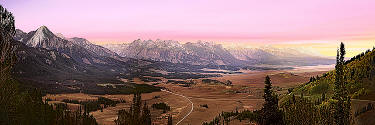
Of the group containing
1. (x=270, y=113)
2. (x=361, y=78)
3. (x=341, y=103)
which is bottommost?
(x=270, y=113)

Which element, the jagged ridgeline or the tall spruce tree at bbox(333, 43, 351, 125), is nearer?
the tall spruce tree at bbox(333, 43, 351, 125)

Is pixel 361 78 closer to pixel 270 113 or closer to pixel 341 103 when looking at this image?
pixel 341 103

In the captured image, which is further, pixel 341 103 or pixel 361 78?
pixel 361 78

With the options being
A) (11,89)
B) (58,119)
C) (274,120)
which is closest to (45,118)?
(58,119)

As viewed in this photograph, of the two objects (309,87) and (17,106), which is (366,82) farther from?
(17,106)

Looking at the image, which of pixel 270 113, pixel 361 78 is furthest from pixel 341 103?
pixel 361 78

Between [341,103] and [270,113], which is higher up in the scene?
[341,103]

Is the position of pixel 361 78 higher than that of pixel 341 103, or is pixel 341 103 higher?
pixel 361 78

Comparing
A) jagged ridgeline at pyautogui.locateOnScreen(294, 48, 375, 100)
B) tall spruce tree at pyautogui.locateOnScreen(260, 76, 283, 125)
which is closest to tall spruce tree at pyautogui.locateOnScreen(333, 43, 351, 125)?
tall spruce tree at pyautogui.locateOnScreen(260, 76, 283, 125)

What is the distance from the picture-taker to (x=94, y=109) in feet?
242

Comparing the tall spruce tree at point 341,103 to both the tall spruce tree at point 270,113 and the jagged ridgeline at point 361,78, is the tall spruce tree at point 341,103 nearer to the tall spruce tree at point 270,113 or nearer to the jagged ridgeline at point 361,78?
the tall spruce tree at point 270,113

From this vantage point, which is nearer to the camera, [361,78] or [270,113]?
[270,113]

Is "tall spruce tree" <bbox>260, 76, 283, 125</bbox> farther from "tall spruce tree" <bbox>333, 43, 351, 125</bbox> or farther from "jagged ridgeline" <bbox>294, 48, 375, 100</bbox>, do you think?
"jagged ridgeline" <bbox>294, 48, 375, 100</bbox>

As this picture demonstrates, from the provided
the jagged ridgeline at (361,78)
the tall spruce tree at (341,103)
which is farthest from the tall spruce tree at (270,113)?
the jagged ridgeline at (361,78)
